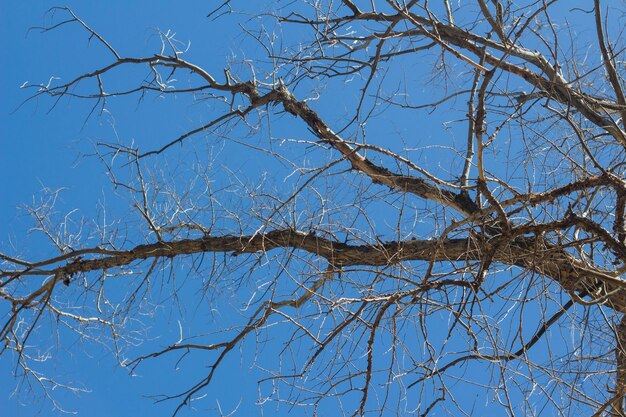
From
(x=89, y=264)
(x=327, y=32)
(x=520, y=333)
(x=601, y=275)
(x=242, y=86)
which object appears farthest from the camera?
(x=242, y=86)

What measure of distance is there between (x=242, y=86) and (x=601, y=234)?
2561 millimetres

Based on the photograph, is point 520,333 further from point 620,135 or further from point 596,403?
point 620,135

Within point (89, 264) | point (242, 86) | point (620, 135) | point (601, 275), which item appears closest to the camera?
point (601, 275)

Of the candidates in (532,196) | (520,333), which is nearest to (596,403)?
(520,333)

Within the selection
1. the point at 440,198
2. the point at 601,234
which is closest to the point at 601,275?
the point at 601,234

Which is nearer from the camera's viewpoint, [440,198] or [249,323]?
[249,323]

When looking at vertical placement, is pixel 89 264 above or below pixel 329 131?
below

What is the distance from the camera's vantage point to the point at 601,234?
3.57 metres

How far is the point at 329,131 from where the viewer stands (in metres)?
4.89

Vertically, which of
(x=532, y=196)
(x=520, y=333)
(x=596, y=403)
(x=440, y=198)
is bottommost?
(x=596, y=403)

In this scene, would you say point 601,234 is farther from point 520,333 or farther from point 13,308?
point 13,308

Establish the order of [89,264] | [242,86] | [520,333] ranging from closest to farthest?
[520,333] < [89,264] < [242,86]

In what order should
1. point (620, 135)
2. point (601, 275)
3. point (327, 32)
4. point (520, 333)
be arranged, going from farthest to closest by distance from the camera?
point (327, 32) → point (620, 135) → point (601, 275) → point (520, 333)

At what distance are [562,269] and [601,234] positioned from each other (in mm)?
479
